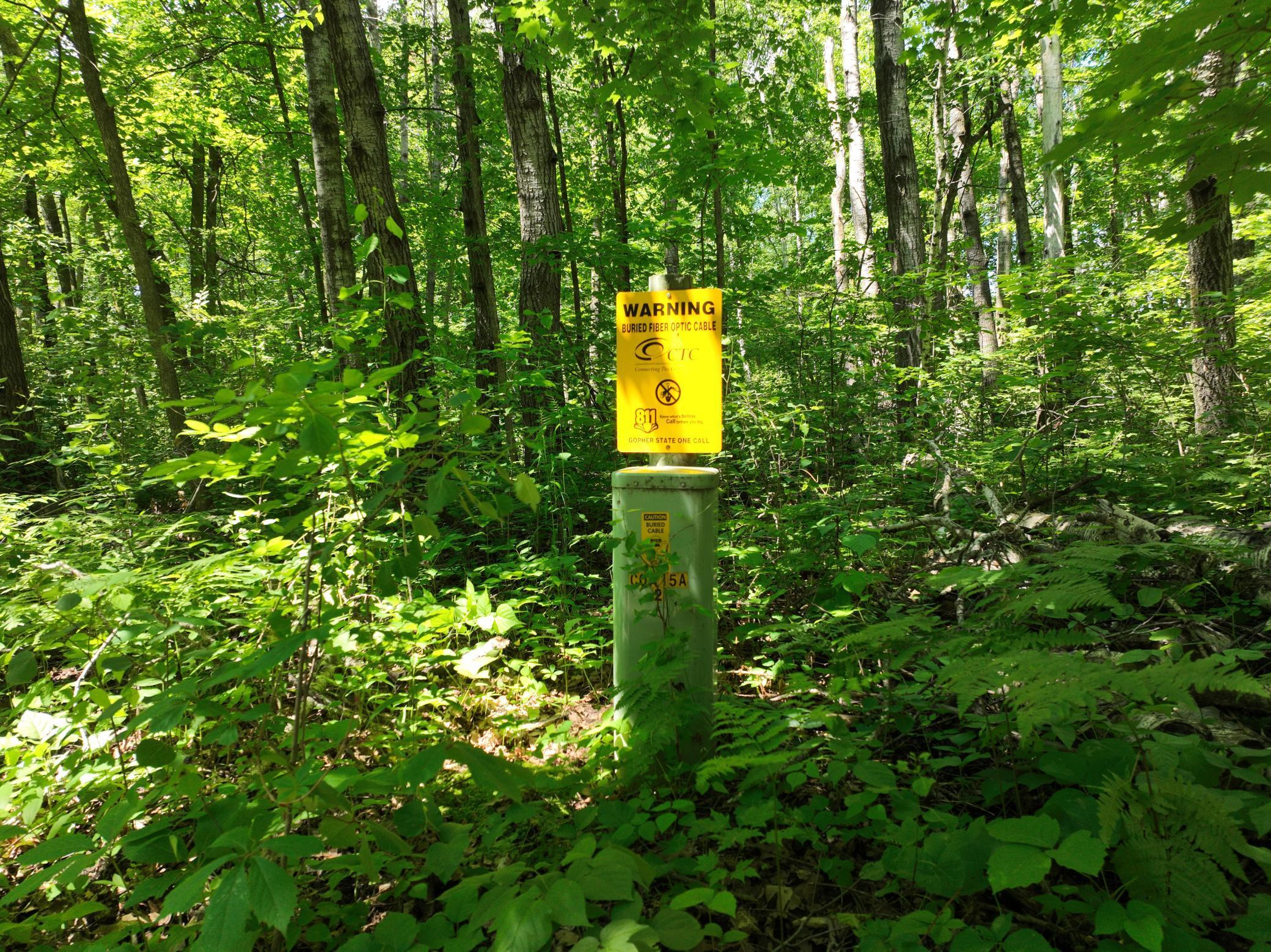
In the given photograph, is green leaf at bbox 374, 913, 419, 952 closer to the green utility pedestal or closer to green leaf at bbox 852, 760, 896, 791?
the green utility pedestal

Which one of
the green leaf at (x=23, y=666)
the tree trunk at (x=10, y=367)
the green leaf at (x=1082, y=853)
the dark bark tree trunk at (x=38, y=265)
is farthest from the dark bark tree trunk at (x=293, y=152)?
the green leaf at (x=1082, y=853)

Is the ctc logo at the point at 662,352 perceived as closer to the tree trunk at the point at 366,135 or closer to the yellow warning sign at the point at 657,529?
the yellow warning sign at the point at 657,529

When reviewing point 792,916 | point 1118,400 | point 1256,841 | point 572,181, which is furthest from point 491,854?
point 572,181

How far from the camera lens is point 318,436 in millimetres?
1431

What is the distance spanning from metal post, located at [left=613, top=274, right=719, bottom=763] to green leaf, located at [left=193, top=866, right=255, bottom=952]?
1.38 meters

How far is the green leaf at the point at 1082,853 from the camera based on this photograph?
122cm

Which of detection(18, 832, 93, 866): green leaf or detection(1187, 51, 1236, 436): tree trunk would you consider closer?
detection(18, 832, 93, 866): green leaf

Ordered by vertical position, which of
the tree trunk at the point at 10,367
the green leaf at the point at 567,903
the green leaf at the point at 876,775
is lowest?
the green leaf at the point at 876,775

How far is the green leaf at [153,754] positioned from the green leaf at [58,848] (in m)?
0.27

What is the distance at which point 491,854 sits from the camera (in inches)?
79.4

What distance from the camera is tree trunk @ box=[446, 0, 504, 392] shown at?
617cm

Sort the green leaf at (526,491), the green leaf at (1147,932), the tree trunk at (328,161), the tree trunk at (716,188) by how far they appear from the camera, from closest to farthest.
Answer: the green leaf at (1147,932)
the green leaf at (526,491)
the tree trunk at (328,161)
the tree trunk at (716,188)

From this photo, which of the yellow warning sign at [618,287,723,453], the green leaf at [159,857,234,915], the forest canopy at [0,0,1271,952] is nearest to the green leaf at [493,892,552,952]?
the forest canopy at [0,0,1271,952]

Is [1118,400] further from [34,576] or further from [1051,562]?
[34,576]
